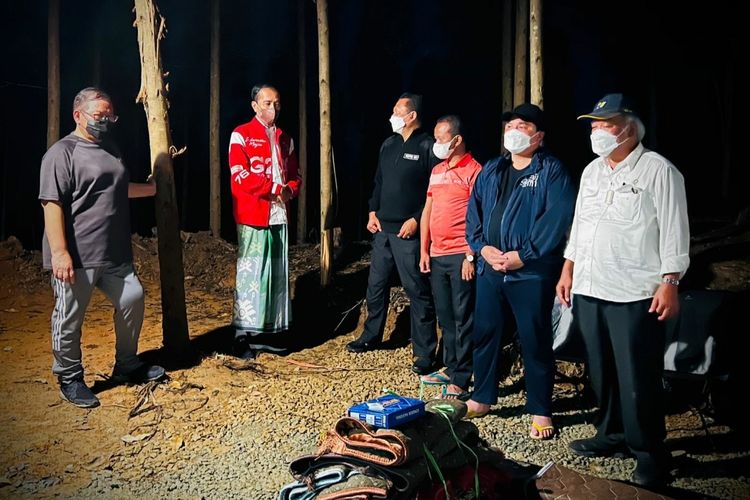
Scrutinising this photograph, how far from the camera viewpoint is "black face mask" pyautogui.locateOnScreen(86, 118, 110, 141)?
14.3 ft

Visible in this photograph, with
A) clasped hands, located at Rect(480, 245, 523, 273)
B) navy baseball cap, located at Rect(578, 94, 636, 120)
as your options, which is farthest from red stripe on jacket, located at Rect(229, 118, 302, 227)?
navy baseball cap, located at Rect(578, 94, 636, 120)

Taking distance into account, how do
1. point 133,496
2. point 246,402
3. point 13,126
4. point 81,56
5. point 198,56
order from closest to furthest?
point 133,496, point 246,402, point 13,126, point 81,56, point 198,56

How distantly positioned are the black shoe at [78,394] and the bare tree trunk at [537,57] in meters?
4.10

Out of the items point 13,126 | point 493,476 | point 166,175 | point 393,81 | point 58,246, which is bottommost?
point 493,476

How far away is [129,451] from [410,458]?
2061 mm

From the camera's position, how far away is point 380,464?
2557 mm

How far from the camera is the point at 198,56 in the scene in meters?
13.7

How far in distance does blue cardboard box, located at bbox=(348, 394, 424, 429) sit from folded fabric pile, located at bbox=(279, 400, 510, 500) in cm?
3

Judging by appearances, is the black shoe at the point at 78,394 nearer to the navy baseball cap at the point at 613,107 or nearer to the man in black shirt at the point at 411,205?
the man in black shirt at the point at 411,205

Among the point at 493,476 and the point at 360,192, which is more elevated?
the point at 360,192

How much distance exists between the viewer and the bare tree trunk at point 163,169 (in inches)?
199

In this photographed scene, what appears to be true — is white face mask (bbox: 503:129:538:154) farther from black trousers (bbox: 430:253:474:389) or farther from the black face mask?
the black face mask

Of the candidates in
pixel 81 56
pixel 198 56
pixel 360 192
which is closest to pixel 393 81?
pixel 360 192

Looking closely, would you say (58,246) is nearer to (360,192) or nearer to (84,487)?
(84,487)
